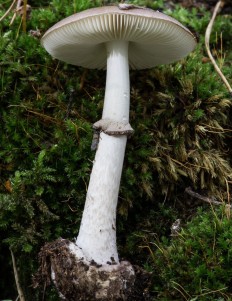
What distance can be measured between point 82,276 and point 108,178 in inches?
26.3

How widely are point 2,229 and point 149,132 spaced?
1.38 m

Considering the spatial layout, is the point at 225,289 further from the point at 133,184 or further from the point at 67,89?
the point at 67,89

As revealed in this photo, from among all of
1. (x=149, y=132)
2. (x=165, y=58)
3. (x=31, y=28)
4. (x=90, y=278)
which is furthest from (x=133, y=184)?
(x=31, y=28)

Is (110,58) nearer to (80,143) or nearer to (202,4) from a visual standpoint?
(80,143)

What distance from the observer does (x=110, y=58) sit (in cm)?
266

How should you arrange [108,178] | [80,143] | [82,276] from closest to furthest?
[82,276]
[108,178]
[80,143]

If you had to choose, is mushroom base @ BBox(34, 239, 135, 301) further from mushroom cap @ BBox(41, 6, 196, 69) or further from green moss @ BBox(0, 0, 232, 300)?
mushroom cap @ BBox(41, 6, 196, 69)

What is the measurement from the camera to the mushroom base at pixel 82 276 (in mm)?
2178

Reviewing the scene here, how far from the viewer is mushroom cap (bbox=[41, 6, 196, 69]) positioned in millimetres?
2209

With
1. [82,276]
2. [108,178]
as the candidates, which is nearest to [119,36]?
[108,178]

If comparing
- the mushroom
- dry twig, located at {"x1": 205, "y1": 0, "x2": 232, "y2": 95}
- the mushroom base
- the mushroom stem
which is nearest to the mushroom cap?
the mushroom

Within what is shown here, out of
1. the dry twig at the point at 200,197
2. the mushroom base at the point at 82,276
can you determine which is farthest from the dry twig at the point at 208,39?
the mushroom base at the point at 82,276

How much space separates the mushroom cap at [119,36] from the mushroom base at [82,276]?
1.41m

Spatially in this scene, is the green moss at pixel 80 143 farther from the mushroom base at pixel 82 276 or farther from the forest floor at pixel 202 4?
the forest floor at pixel 202 4
